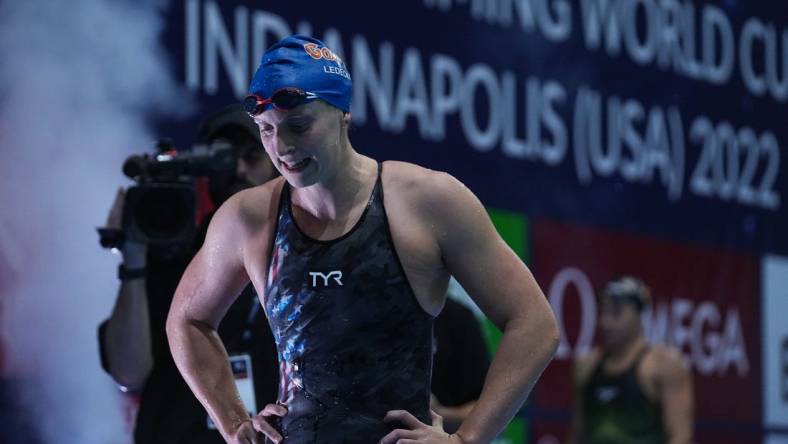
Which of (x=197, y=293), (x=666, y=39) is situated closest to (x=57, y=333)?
(x=197, y=293)

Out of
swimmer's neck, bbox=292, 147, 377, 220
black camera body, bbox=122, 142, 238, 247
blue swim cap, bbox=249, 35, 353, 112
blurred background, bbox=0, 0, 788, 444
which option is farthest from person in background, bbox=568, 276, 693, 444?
blue swim cap, bbox=249, 35, 353, 112

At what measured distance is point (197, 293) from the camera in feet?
9.29

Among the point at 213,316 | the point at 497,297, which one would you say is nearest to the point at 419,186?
the point at 497,297

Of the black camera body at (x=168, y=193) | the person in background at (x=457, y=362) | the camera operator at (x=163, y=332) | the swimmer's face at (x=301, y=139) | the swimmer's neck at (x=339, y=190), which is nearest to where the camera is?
the swimmer's face at (x=301, y=139)

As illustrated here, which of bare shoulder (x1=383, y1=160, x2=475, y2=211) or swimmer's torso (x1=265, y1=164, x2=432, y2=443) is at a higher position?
bare shoulder (x1=383, y1=160, x2=475, y2=211)

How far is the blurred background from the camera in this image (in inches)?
182

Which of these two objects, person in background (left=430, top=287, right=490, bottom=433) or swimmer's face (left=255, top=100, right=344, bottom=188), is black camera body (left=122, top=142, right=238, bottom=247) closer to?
person in background (left=430, top=287, right=490, bottom=433)

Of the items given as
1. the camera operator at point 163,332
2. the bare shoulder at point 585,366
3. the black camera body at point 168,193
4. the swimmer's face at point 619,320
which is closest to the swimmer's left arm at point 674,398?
the swimmer's face at point 619,320

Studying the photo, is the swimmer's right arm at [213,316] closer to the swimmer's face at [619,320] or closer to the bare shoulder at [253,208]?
the bare shoulder at [253,208]

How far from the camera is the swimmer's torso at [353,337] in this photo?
2557 mm

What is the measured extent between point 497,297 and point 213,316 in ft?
2.11

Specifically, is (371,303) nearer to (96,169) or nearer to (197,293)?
(197,293)

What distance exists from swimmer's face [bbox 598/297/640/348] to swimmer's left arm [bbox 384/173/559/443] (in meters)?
4.10

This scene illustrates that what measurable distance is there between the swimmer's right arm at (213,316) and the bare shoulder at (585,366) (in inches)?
163
